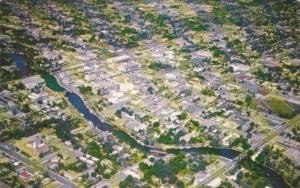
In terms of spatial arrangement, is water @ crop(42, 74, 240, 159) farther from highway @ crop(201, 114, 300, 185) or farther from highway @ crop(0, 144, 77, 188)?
highway @ crop(0, 144, 77, 188)

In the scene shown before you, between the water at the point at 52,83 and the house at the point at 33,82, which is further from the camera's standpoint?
the water at the point at 52,83

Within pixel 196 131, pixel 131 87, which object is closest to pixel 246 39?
pixel 131 87

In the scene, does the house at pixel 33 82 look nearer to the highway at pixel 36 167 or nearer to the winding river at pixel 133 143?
the winding river at pixel 133 143

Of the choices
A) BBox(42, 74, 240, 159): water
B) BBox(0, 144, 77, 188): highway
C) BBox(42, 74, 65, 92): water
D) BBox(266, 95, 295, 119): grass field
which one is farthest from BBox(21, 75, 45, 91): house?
BBox(266, 95, 295, 119): grass field

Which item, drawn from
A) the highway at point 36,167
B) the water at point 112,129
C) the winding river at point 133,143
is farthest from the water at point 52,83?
the highway at point 36,167

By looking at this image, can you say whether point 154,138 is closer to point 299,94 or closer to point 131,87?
point 131,87

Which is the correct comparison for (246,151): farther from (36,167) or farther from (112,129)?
(36,167)

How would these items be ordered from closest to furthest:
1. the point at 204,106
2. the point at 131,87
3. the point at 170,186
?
the point at 170,186 < the point at 204,106 < the point at 131,87
